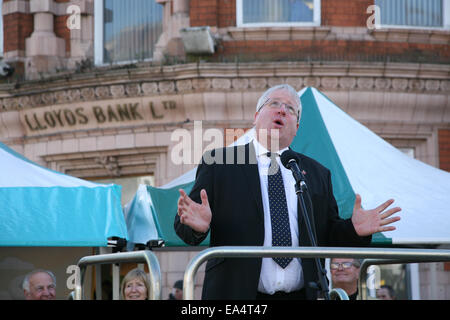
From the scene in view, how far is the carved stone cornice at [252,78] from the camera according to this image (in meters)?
12.9

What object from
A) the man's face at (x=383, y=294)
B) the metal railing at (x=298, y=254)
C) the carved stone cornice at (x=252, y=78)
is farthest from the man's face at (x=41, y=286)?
the carved stone cornice at (x=252, y=78)

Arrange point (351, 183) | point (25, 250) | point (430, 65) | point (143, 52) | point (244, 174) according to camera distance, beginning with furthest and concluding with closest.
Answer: point (143, 52) → point (430, 65) → point (25, 250) → point (351, 183) → point (244, 174)

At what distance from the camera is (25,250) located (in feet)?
32.8

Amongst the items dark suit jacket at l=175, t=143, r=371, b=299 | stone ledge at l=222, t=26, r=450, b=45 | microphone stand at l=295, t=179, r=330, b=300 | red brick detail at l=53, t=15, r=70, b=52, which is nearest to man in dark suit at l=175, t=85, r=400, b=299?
dark suit jacket at l=175, t=143, r=371, b=299

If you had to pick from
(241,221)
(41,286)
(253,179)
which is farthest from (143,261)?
(41,286)

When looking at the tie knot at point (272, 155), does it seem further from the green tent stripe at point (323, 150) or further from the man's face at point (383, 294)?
the man's face at point (383, 294)

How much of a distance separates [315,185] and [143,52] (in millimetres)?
10035

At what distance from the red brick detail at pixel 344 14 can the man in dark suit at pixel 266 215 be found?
9.01 meters

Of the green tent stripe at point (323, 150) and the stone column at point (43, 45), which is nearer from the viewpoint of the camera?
the green tent stripe at point (323, 150)

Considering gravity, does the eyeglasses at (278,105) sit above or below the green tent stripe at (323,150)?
above

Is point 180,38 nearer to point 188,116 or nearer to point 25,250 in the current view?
point 188,116

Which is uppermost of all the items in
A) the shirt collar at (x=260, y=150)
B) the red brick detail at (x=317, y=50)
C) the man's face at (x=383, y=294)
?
the red brick detail at (x=317, y=50)

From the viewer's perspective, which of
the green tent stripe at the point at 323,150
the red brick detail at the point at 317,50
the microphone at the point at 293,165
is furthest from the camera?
the red brick detail at the point at 317,50
